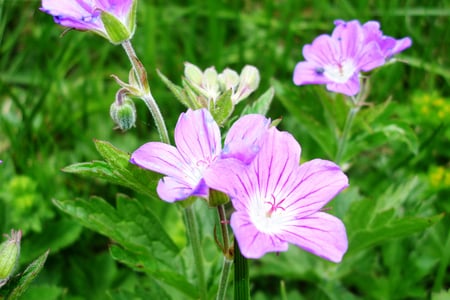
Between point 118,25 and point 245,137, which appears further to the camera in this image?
point 118,25

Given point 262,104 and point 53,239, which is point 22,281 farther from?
point 53,239

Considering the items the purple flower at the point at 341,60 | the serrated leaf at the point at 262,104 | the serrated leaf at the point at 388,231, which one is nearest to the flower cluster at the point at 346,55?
the purple flower at the point at 341,60

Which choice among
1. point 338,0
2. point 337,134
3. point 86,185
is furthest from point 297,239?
point 338,0

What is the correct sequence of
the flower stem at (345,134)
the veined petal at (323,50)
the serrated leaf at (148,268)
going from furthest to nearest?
the flower stem at (345,134) → the veined petal at (323,50) → the serrated leaf at (148,268)

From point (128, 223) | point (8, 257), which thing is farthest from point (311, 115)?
point (8, 257)

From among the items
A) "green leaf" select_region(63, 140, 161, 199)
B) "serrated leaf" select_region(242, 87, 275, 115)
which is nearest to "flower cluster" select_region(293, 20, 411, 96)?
"serrated leaf" select_region(242, 87, 275, 115)

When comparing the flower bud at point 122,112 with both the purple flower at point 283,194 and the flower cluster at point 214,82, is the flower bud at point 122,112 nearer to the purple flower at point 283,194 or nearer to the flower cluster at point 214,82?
the flower cluster at point 214,82

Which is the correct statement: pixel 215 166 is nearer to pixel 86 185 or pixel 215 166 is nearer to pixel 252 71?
pixel 252 71
